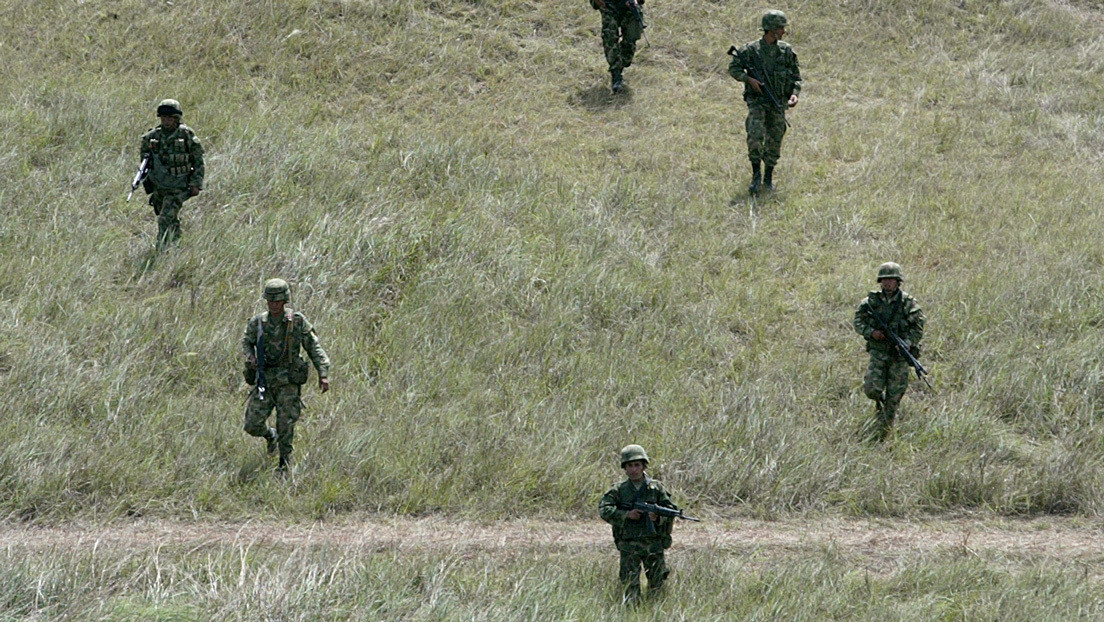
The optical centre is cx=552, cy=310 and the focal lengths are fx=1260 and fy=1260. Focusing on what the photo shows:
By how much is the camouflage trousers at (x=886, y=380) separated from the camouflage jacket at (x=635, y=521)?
3.20 metres

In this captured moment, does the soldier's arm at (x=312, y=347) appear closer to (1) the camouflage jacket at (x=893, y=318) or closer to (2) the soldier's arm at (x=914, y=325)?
(1) the camouflage jacket at (x=893, y=318)

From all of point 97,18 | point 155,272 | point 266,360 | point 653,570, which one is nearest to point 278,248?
point 155,272

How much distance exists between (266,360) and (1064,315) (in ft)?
24.5

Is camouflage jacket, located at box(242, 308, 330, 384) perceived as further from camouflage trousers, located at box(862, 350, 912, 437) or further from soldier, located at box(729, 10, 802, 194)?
soldier, located at box(729, 10, 802, 194)

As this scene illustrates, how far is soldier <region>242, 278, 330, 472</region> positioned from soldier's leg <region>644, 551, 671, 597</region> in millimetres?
2838

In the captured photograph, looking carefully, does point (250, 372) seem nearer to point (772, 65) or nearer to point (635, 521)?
point (635, 521)

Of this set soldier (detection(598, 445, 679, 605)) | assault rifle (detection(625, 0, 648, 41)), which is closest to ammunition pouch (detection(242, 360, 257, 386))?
soldier (detection(598, 445, 679, 605))

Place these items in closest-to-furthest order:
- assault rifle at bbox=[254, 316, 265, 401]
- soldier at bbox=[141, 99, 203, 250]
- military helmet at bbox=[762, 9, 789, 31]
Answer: assault rifle at bbox=[254, 316, 265, 401] → soldier at bbox=[141, 99, 203, 250] → military helmet at bbox=[762, 9, 789, 31]

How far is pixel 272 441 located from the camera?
9711mm

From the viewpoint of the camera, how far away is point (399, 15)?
58.7ft

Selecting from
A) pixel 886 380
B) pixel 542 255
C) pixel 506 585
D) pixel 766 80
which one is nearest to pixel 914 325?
pixel 886 380

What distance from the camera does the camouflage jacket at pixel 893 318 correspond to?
10.3 meters

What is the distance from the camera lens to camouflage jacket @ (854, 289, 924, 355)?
10.3 meters

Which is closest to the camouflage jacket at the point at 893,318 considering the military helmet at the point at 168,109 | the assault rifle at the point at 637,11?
the military helmet at the point at 168,109
